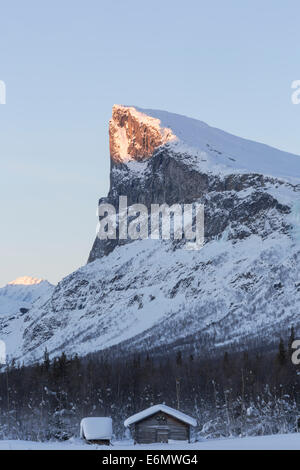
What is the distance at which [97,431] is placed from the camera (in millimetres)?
74688

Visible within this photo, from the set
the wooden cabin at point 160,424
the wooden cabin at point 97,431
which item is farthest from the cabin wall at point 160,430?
the wooden cabin at point 97,431

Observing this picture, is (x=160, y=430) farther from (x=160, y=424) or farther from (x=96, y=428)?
(x=96, y=428)

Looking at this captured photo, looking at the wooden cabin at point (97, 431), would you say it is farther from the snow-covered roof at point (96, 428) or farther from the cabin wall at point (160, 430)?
the cabin wall at point (160, 430)

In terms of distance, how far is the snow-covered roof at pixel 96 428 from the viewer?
244ft

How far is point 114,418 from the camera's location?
10738 cm

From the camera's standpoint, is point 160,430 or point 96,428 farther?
point 160,430

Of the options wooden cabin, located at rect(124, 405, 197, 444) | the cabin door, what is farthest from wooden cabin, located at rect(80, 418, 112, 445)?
the cabin door

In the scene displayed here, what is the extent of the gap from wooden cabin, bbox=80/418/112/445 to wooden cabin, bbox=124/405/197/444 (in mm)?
1947

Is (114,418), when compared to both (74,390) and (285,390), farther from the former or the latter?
(285,390)

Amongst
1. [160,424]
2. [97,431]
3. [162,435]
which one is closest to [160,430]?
[162,435]

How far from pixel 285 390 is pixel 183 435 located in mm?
28859

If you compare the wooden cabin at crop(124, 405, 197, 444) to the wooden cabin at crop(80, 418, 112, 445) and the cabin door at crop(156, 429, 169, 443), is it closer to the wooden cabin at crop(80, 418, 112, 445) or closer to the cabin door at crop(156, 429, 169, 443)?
the cabin door at crop(156, 429, 169, 443)

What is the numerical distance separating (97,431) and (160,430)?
6321mm
